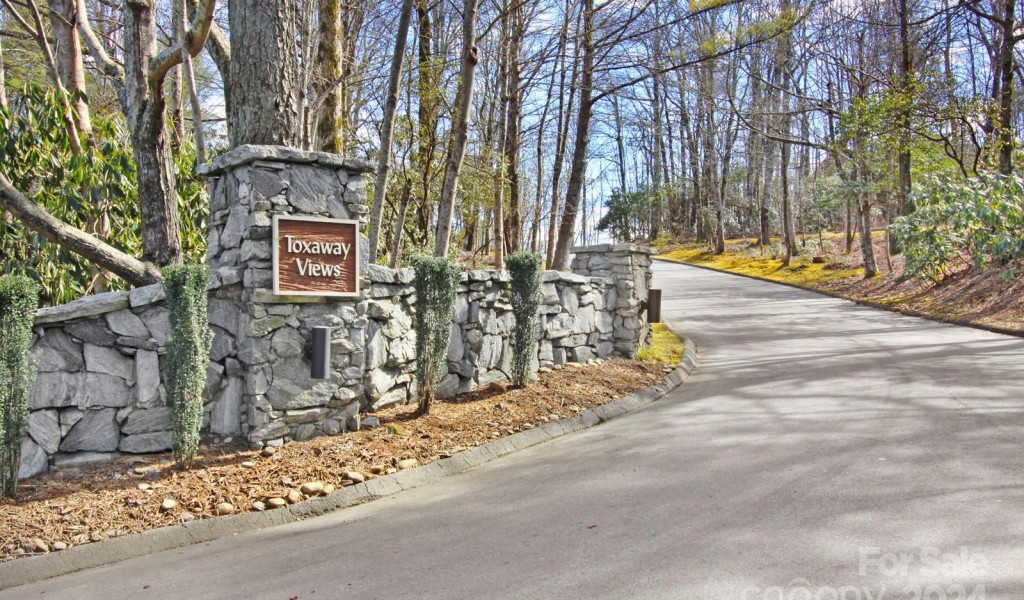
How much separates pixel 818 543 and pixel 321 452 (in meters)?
3.55

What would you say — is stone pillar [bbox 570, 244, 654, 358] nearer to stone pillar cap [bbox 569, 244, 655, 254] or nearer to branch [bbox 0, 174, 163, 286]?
stone pillar cap [bbox 569, 244, 655, 254]

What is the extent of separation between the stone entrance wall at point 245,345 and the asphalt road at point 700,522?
1271 mm

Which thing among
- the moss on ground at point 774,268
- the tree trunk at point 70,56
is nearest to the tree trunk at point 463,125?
the tree trunk at point 70,56

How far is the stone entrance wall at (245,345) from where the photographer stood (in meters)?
4.57

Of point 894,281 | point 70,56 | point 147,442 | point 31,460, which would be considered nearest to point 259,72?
point 147,442

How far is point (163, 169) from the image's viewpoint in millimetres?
6496

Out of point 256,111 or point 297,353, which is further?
point 256,111

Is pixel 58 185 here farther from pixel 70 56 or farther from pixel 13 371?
pixel 13 371

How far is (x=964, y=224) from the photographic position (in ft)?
47.7

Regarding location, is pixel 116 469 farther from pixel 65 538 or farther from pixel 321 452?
pixel 321 452

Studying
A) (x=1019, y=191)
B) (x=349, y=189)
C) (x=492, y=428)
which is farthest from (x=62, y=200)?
(x=1019, y=191)

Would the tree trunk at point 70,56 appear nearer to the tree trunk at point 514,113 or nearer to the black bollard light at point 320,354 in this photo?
the black bollard light at point 320,354

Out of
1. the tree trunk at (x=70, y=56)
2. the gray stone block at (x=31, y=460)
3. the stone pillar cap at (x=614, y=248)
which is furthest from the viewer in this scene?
the stone pillar cap at (x=614, y=248)

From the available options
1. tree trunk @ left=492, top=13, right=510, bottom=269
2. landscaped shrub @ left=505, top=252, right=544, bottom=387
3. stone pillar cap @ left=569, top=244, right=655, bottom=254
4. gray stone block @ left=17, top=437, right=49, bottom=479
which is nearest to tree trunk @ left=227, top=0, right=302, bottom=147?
landscaped shrub @ left=505, top=252, right=544, bottom=387
